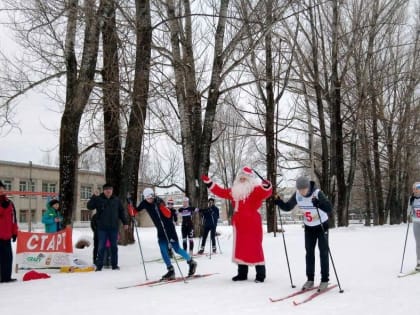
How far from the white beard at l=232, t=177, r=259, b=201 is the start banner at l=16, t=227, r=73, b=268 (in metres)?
4.49

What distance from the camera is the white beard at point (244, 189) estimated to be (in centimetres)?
845

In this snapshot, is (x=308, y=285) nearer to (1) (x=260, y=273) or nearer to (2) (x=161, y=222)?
(1) (x=260, y=273)

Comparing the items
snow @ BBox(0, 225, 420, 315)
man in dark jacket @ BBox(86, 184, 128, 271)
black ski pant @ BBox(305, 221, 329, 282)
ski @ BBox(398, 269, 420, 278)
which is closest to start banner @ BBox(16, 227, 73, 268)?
snow @ BBox(0, 225, 420, 315)

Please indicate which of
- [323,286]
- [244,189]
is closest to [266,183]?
[244,189]

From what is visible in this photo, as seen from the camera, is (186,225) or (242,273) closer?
(242,273)

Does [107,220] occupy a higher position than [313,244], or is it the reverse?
[107,220]

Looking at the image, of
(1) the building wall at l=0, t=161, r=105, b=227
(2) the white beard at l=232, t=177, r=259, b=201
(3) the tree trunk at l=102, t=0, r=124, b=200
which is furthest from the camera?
(1) the building wall at l=0, t=161, r=105, b=227

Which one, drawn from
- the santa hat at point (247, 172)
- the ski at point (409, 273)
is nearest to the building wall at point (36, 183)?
the santa hat at point (247, 172)

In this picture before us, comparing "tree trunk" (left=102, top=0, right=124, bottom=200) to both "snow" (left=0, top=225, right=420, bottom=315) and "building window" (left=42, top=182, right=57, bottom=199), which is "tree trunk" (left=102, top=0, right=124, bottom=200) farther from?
"building window" (left=42, top=182, right=57, bottom=199)

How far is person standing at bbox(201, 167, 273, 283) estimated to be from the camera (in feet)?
27.1

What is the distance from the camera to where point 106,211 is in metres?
10.8

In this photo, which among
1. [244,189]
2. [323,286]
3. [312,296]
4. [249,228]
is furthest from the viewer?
[244,189]

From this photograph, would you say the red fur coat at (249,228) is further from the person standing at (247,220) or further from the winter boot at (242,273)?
the winter boot at (242,273)

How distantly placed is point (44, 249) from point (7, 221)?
1768 mm
